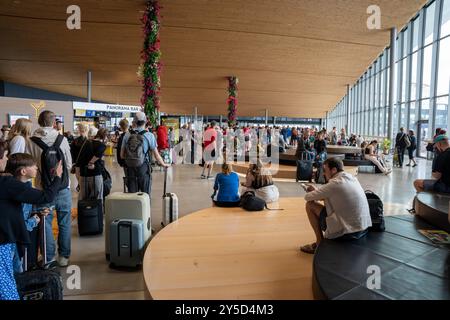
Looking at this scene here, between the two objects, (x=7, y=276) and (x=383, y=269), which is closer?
(x=7, y=276)

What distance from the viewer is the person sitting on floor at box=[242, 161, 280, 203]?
5102 mm

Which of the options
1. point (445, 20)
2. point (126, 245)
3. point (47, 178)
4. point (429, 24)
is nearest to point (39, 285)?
point (126, 245)

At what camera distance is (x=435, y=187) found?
16.7ft

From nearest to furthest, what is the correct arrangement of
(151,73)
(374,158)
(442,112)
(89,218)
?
1. (89,218)
2. (151,73)
3. (374,158)
4. (442,112)

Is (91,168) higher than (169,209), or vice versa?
(91,168)

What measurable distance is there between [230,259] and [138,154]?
6.70 ft

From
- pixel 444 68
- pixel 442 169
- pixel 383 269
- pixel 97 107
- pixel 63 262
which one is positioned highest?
pixel 444 68

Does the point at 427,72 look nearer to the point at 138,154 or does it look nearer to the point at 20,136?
the point at 138,154

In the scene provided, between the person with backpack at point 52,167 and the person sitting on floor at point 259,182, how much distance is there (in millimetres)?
2637

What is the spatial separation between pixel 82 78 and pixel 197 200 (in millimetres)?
14199

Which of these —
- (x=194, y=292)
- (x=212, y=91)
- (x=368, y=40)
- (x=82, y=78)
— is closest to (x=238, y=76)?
(x=212, y=91)

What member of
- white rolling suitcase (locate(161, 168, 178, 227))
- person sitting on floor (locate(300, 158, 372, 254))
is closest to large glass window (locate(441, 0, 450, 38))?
person sitting on floor (locate(300, 158, 372, 254))

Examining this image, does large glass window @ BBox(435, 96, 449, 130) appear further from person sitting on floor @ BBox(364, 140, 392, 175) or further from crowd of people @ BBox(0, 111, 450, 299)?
crowd of people @ BBox(0, 111, 450, 299)
